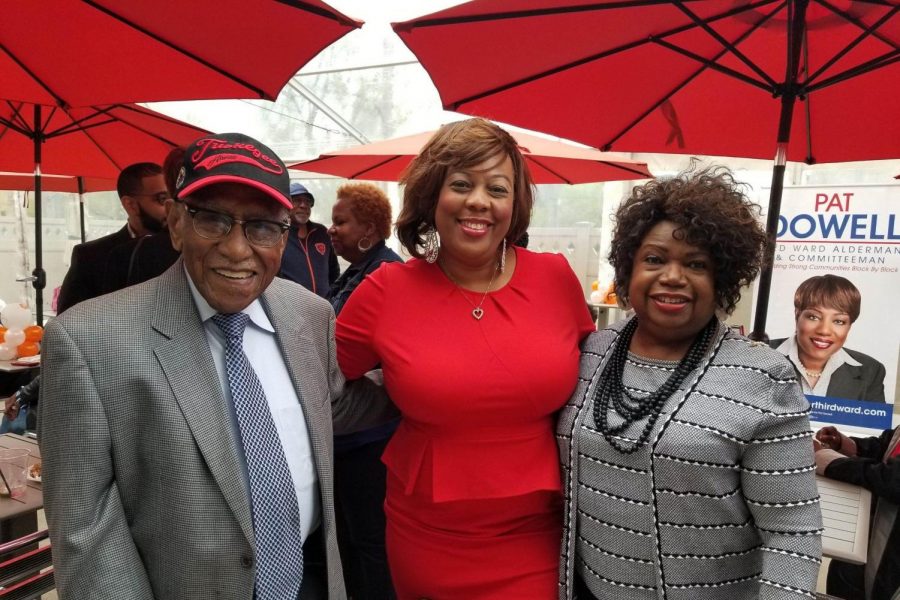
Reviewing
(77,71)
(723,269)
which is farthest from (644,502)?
(77,71)

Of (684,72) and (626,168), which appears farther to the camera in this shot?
(626,168)

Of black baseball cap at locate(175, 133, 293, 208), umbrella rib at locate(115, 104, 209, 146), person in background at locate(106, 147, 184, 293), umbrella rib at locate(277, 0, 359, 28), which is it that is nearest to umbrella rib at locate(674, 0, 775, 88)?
umbrella rib at locate(277, 0, 359, 28)

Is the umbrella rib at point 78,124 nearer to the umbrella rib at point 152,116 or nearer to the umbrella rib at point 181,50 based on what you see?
the umbrella rib at point 152,116

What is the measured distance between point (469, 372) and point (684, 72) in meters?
1.88

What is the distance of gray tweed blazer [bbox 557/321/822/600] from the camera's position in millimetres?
1334

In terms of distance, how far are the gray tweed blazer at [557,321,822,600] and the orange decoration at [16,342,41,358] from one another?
15.2 ft

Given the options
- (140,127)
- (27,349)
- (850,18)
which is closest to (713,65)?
(850,18)

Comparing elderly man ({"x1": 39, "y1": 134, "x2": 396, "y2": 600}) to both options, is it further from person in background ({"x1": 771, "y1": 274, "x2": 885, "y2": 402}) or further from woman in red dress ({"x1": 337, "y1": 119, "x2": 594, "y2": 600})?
person in background ({"x1": 771, "y1": 274, "x2": 885, "y2": 402})

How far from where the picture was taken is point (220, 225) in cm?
125

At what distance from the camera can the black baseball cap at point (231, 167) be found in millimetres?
1210

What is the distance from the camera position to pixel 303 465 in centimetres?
142

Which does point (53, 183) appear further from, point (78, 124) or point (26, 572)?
point (26, 572)

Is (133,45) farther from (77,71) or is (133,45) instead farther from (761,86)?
(761,86)

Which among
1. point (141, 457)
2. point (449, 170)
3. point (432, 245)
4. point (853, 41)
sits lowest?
point (141, 457)
